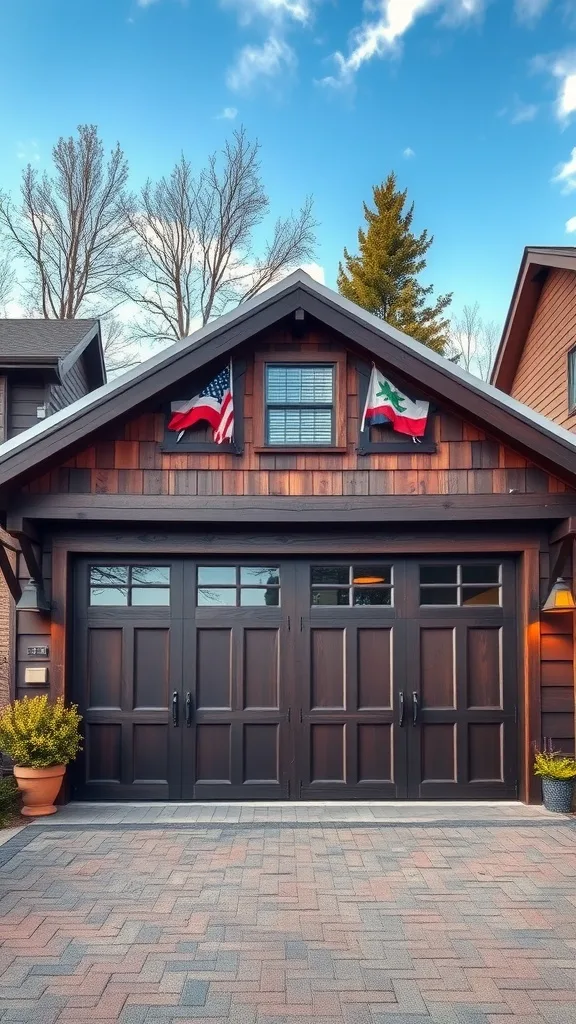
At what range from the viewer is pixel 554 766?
701cm

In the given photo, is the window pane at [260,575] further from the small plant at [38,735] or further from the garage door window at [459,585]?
the small plant at [38,735]

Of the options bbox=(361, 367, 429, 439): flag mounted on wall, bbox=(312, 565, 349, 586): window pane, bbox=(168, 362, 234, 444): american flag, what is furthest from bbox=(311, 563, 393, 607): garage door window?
Result: bbox=(168, 362, 234, 444): american flag

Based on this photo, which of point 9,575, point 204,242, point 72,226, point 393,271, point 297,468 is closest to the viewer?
point 9,575

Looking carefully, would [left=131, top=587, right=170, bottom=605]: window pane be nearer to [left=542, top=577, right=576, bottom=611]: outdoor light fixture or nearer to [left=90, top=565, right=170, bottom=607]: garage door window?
[left=90, top=565, right=170, bottom=607]: garage door window


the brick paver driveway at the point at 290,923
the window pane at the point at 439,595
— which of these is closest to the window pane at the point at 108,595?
the brick paver driveway at the point at 290,923

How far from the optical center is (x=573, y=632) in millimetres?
7375

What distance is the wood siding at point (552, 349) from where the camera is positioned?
431 inches

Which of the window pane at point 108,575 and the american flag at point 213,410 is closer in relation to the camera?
the american flag at point 213,410

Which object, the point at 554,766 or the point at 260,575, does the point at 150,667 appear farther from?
the point at 554,766

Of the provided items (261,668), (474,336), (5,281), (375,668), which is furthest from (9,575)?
(474,336)

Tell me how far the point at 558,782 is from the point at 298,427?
13.7ft

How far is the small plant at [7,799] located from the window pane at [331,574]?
11.4ft

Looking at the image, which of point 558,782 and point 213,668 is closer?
point 558,782

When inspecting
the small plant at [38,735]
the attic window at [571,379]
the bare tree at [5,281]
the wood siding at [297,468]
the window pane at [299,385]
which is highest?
the bare tree at [5,281]
